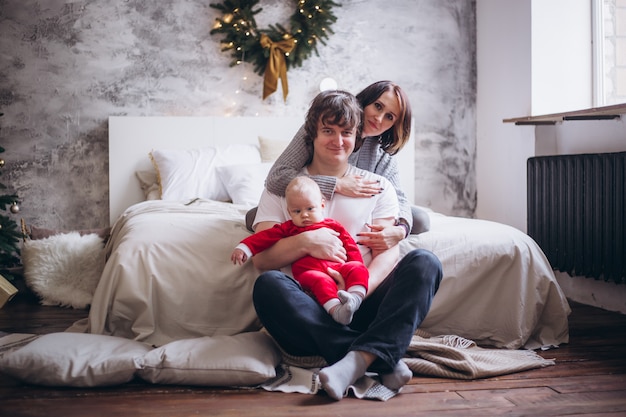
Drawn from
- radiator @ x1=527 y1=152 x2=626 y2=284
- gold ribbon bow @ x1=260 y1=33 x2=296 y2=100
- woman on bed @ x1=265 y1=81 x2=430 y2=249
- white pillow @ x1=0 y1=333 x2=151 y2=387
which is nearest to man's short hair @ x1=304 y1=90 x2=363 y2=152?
woman on bed @ x1=265 y1=81 x2=430 y2=249

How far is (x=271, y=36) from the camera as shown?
13.8 feet

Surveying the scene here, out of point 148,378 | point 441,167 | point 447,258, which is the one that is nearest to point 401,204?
point 447,258

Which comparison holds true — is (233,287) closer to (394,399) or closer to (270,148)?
(394,399)

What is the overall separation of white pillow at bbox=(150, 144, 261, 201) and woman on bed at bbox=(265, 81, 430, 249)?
159 cm

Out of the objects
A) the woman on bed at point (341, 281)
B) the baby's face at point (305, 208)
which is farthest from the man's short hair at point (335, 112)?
the baby's face at point (305, 208)

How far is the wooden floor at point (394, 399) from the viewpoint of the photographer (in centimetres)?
156

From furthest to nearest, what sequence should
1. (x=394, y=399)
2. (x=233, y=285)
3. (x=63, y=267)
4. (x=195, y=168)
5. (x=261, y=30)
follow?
(x=261, y=30) < (x=195, y=168) < (x=63, y=267) < (x=233, y=285) < (x=394, y=399)

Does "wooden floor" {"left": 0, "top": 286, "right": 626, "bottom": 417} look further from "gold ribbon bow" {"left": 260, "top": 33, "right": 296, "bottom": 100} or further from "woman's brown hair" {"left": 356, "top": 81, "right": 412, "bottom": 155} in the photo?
"gold ribbon bow" {"left": 260, "top": 33, "right": 296, "bottom": 100}

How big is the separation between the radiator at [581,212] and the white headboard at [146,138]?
1.74 m

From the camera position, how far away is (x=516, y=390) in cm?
175

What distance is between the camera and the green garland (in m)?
4.11

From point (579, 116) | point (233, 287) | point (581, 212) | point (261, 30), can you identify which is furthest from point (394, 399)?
point (261, 30)

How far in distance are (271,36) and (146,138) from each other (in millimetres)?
1138

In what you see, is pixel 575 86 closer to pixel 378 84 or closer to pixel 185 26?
pixel 378 84
